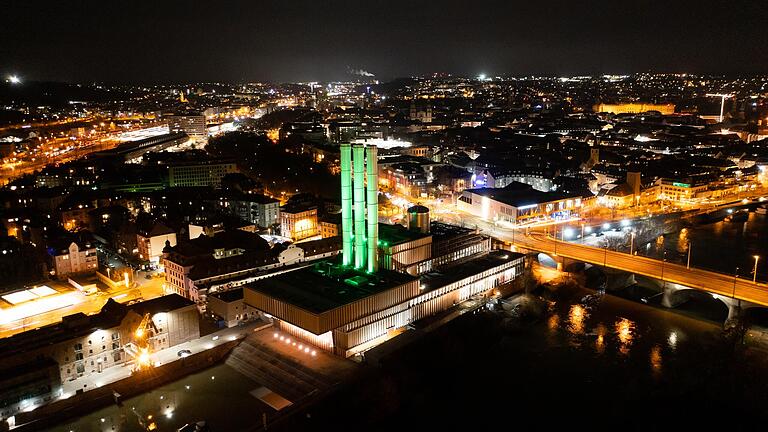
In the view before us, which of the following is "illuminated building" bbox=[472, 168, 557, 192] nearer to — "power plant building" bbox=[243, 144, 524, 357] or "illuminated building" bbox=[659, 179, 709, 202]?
"illuminated building" bbox=[659, 179, 709, 202]

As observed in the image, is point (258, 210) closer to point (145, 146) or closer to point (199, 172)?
point (199, 172)

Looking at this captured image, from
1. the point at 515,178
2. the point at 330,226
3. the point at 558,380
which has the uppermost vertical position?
the point at 515,178

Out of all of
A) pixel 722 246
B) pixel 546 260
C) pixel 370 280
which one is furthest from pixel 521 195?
pixel 370 280

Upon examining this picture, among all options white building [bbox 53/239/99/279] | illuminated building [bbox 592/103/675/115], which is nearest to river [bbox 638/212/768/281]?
white building [bbox 53/239/99/279]

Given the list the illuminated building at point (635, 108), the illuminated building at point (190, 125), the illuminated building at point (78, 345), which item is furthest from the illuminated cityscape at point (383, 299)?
the illuminated building at point (635, 108)

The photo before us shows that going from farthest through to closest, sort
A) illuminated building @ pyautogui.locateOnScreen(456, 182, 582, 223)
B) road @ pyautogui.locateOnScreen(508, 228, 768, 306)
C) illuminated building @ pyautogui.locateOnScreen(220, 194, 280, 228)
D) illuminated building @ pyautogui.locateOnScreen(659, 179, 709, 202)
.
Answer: illuminated building @ pyautogui.locateOnScreen(659, 179, 709, 202), illuminated building @ pyautogui.locateOnScreen(456, 182, 582, 223), illuminated building @ pyautogui.locateOnScreen(220, 194, 280, 228), road @ pyautogui.locateOnScreen(508, 228, 768, 306)

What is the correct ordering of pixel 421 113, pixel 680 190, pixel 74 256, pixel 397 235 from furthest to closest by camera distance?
pixel 421 113, pixel 680 190, pixel 74 256, pixel 397 235

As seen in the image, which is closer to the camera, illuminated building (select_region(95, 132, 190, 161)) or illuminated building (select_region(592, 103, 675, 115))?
illuminated building (select_region(95, 132, 190, 161))
